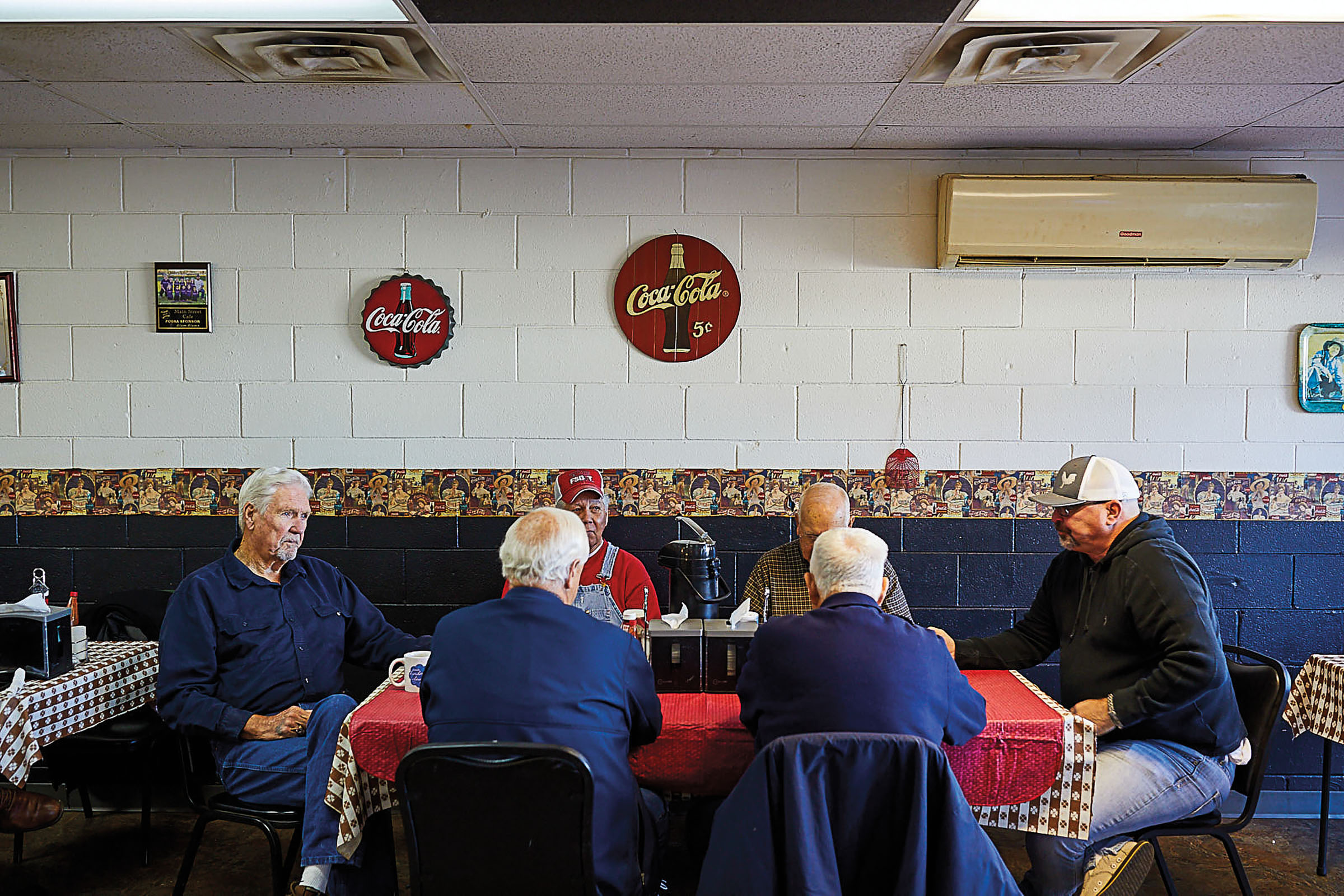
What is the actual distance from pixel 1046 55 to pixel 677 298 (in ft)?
5.57

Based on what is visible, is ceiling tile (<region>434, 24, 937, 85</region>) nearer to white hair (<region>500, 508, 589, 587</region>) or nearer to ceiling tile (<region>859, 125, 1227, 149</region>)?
ceiling tile (<region>859, 125, 1227, 149</region>)

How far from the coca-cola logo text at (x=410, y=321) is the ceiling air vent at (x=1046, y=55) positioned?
2.13m

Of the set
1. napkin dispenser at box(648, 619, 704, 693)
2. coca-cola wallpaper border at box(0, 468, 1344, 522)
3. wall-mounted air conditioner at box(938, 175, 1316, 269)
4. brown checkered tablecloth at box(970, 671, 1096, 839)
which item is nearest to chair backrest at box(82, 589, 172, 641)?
coca-cola wallpaper border at box(0, 468, 1344, 522)

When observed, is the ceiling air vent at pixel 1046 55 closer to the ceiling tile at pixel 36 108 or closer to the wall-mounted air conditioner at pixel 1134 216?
the wall-mounted air conditioner at pixel 1134 216

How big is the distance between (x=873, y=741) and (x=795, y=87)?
2.20 meters

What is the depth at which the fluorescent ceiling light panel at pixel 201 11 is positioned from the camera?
2.67 metres

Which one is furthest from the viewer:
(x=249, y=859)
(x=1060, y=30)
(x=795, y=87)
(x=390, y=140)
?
(x=390, y=140)

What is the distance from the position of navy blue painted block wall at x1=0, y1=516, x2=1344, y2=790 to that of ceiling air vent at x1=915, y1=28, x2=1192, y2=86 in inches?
69.9

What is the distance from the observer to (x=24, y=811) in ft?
10.3

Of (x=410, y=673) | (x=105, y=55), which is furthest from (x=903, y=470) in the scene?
(x=105, y=55)

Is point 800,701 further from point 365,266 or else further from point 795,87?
point 365,266

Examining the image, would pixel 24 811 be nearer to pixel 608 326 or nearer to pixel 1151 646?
pixel 608 326

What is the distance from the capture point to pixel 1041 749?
96.9 inches

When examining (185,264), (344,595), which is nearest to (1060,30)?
(344,595)
